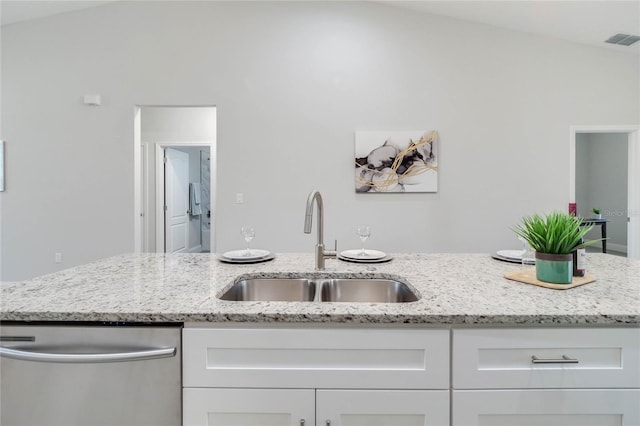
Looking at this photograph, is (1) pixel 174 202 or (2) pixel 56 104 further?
(1) pixel 174 202

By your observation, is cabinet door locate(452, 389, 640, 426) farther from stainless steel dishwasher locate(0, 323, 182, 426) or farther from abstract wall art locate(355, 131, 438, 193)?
abstract wall art locate(355, 131, 438, 193)

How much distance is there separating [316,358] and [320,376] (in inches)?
1.8

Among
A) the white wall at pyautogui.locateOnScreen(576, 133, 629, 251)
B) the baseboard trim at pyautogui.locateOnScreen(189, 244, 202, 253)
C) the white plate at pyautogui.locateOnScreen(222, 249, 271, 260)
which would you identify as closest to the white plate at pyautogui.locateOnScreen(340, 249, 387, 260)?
the white plate at pyautogui.locateOnScreen(222, 249, 271, 260)

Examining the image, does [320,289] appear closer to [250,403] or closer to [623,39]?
[250,403]

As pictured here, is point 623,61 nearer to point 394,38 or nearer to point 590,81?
point 590,81

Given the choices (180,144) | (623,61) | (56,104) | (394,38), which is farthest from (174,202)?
(623,61)

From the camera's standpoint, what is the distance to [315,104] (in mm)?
3469

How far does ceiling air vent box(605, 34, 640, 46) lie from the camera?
313 centimetres

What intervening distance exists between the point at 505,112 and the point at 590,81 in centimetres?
96

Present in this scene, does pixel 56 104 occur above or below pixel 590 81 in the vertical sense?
below

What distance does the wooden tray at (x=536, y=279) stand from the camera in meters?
1.02

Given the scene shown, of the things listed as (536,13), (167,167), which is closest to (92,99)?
(167,167)

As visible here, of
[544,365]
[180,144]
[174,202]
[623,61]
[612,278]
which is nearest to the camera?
[544,365]

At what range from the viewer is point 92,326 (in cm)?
83
